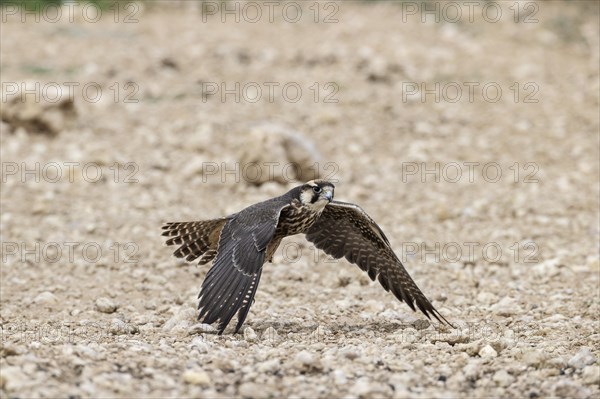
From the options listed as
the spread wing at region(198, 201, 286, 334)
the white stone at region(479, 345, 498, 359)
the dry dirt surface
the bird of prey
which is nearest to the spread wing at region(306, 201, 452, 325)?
the bird of prey

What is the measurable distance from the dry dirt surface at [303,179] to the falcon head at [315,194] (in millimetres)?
755

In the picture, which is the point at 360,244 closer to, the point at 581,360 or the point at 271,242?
the point at 271,242

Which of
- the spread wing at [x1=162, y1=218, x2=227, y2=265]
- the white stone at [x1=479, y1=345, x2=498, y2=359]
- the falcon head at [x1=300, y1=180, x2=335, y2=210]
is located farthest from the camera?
the spread wing at [x1=162, y1=218, x2=227, y2=265]

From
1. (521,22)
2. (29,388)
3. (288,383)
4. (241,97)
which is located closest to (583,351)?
(288,383)

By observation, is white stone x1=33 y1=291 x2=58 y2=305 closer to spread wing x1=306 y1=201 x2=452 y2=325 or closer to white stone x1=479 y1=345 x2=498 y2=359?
spread wing x1=306 y1=201 x2=452 y2=325

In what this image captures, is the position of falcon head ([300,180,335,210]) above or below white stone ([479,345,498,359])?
above

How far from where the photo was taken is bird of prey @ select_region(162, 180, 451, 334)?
520 centimetres

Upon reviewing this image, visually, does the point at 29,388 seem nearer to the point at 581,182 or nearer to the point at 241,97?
the point at 581,182

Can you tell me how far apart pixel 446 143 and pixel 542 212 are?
2.13 m

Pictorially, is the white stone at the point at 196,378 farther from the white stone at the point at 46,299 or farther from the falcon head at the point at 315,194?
Answer: the white stone at the point at 46,299

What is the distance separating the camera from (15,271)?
7.18 m

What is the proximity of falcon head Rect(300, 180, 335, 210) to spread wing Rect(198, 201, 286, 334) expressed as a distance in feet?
0.68

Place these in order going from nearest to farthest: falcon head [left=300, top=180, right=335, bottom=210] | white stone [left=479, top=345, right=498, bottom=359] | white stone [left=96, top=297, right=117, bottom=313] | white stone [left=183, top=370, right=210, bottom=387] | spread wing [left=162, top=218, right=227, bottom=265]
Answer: white stone [left=183, top=370, right=210, bottom=387] → white stone [left=479, top=345, right=498, bottom=359] → falcon head [left=300, top=180, right=335, bottom=210] → spread wing [left=162, top=218, right=227, bottom=265] → white stone [left=96, top=297, right=117, bottom=313]

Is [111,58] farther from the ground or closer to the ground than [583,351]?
farther from the ground
